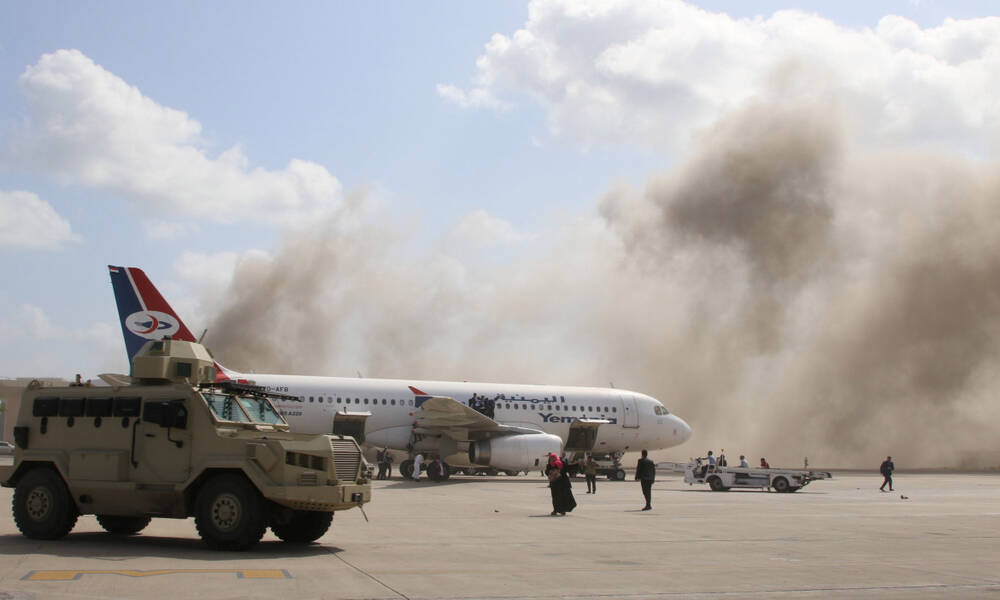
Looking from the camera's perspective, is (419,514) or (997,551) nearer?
(997,551)

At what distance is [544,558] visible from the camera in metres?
11.8

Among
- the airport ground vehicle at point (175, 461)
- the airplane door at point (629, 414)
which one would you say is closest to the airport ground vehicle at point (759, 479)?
the airplane door at point (629, 414)

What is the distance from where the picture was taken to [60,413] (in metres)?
12.9

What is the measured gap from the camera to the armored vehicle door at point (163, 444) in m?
12.1

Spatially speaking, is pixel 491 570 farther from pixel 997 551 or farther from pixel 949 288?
pixel 949 288

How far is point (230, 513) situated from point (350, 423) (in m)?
21.9

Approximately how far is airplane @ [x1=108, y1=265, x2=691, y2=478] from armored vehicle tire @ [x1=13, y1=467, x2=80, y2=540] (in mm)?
16248

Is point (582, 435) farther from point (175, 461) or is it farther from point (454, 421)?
point (175, 461)

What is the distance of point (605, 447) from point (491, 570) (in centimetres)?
2829

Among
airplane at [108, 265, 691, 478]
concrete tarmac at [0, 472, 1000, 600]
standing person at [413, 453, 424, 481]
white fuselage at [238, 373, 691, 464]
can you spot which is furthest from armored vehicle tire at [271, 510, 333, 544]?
standing person at [413, 453, 424, 481]

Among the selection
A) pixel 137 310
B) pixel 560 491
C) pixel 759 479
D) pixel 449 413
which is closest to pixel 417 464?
pixel 449 413

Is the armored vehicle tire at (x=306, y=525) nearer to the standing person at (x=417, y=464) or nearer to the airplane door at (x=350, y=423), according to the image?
the airplane door at (x=350, y=423)

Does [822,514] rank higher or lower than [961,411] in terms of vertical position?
lower

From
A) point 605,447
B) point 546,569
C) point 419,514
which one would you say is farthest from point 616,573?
point 605,447
